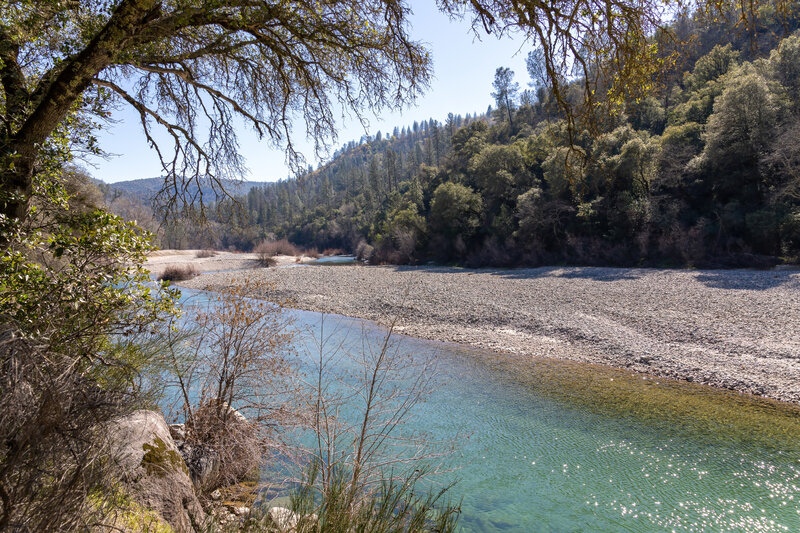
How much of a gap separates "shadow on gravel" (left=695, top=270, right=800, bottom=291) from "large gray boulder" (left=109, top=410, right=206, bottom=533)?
669 inches

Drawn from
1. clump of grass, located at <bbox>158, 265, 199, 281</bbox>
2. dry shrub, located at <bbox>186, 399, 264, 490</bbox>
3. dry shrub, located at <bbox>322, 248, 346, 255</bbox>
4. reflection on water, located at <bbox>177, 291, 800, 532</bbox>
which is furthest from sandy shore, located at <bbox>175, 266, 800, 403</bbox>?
dry shrub, located at <bbox>322, 248, 346, 255</bbox>

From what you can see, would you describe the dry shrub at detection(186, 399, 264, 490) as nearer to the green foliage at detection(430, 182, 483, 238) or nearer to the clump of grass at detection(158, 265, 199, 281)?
the clump of grass at detection(158, 265, 199, 281)

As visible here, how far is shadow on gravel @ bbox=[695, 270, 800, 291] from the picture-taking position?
43.6ft

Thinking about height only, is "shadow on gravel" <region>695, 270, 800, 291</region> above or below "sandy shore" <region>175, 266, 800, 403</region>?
above

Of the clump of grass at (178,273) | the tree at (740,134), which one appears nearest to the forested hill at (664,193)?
the tree at (740,134)

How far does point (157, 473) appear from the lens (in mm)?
3109

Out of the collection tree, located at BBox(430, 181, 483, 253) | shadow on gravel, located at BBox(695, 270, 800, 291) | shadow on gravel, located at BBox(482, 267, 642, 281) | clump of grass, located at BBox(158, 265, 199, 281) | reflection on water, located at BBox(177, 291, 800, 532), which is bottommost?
reflection on water, located at BBox(177, 291, 800, 532)

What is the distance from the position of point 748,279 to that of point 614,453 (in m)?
13.8

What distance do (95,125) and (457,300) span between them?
14.0m

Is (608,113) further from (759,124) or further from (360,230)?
(360,230)

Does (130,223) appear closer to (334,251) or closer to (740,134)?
(740,134)

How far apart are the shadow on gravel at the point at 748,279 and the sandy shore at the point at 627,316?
3 centimetres

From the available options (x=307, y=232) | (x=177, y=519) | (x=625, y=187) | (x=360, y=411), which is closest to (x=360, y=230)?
(x=307, y=232)

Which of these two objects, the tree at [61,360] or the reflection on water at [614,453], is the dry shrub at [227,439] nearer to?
the tree at [61,360]
